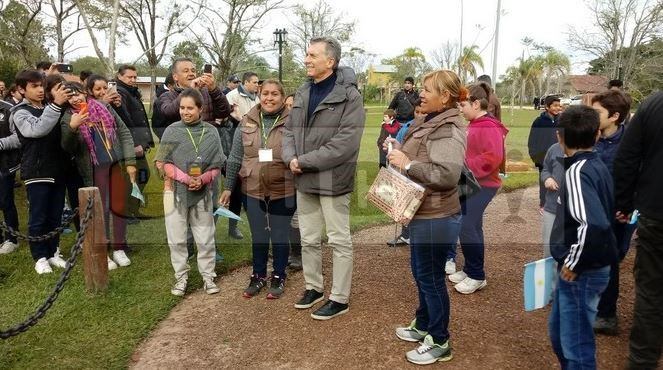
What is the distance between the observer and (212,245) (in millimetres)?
4766

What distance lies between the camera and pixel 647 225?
2.98 meters

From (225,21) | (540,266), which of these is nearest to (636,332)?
(540,266)

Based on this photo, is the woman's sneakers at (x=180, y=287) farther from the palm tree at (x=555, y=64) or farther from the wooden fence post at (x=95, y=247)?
the palm tree at (x=555, y=64)

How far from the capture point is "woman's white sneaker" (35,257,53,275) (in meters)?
5.07

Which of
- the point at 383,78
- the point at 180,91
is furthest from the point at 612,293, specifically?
the point at 383,78

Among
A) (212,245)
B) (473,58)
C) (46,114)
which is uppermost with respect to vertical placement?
(473,58)

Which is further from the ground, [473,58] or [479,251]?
[473,58]

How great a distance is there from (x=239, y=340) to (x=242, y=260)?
191cm

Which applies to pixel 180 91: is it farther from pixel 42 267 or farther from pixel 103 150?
pixel 42 267

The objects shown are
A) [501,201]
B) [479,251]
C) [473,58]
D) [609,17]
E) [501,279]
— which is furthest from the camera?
[473,58]

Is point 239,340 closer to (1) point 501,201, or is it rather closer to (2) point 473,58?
(1) point 501,201

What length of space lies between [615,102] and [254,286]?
350 centimetres

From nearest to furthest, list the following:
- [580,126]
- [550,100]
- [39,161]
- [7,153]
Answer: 1. [580,126]
2. [39,161]
3. [7,153]
4. [550,100]

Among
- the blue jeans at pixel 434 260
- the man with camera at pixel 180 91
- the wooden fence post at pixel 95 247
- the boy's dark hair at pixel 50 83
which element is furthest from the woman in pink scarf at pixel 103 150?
the blue jeans at pixel 434 260
